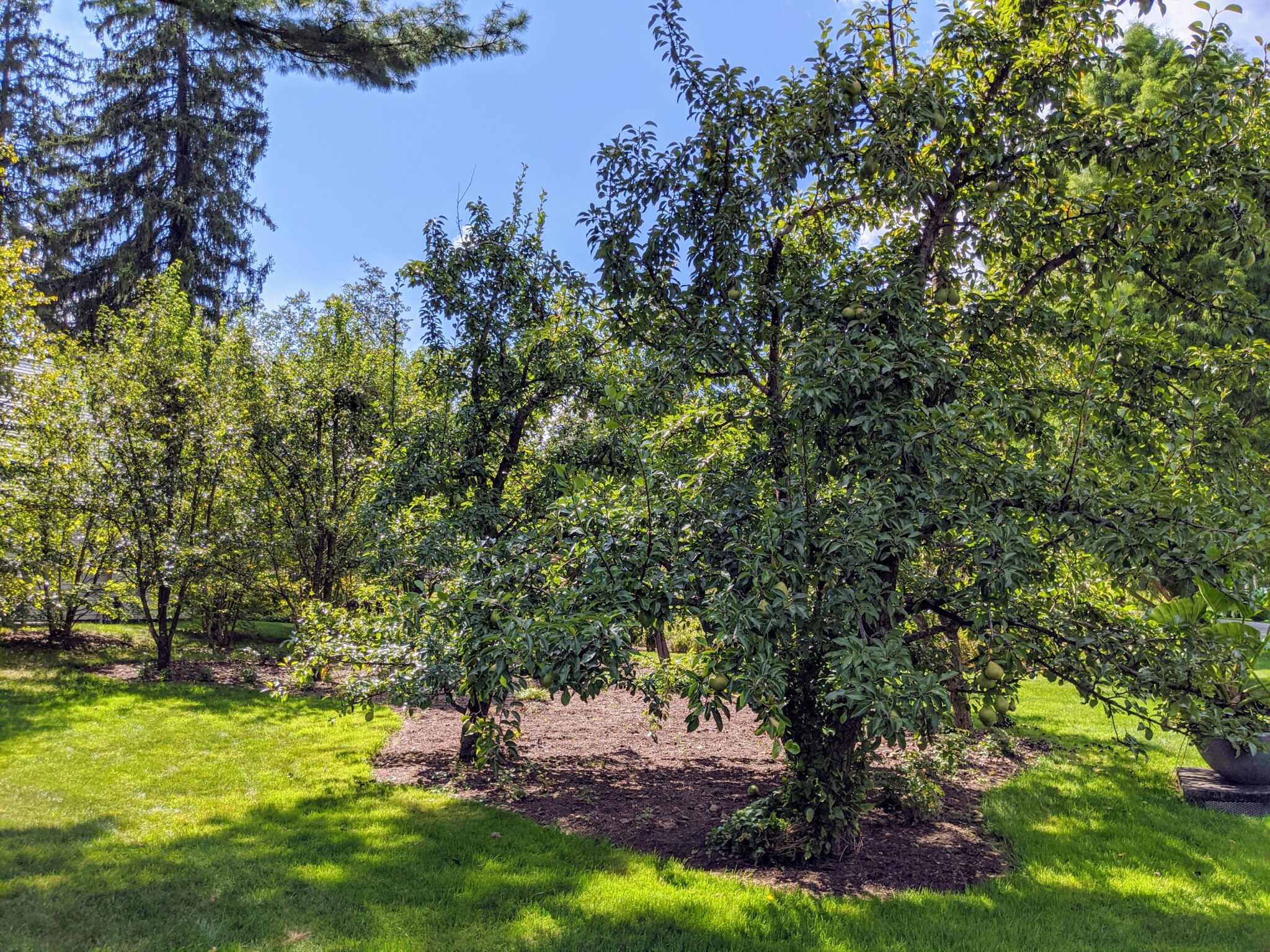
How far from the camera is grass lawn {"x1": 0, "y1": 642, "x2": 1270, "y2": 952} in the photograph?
A: 3906mm

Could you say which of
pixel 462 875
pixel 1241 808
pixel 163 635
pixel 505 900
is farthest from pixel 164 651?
pixel 1241 808

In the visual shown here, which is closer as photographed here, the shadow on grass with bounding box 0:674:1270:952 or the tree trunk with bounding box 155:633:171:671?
the shadow on grass with bounding box 0:674:1270:952

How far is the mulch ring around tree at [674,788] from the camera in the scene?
16.4ft

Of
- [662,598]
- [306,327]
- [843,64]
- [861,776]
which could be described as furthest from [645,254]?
[306,327]

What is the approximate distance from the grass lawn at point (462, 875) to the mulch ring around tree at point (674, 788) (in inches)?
10.4

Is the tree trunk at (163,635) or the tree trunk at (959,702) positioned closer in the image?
the tree trunk at (959,702)

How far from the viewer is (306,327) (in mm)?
12320

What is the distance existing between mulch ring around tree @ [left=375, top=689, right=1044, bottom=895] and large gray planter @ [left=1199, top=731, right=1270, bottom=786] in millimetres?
1715

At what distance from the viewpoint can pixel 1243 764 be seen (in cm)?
636

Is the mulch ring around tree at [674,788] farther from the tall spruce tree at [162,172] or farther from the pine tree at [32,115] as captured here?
the pine tree at [32,115]

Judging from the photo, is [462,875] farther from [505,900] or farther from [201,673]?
[201,673]

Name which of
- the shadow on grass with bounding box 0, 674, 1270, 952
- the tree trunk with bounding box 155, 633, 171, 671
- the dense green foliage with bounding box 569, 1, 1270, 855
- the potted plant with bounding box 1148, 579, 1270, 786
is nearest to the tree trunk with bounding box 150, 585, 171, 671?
the tree trunk with bounding box 155, 633, 171, 671

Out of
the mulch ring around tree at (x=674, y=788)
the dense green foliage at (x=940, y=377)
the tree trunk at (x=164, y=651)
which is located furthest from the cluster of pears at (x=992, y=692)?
the tree trunk at (x=164, y=651)

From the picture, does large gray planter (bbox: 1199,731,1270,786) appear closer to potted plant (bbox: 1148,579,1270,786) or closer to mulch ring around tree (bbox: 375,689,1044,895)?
mulch ring around tree (bbox: 375,689,1044,895)
